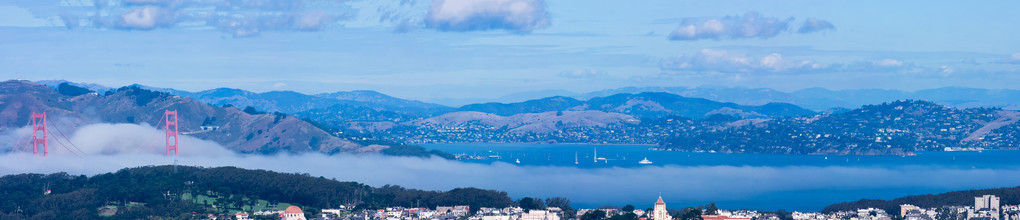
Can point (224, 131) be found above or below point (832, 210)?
above

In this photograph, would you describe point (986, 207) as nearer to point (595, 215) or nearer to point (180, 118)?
point (595, 215)

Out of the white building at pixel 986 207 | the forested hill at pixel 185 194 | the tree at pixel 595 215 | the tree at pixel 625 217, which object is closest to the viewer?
the tree at pixel 625 217

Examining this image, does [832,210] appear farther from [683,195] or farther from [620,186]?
[620,186]

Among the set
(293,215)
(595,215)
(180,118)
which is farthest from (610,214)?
(180,118)

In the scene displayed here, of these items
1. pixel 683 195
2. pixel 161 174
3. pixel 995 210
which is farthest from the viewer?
pixel 683 195

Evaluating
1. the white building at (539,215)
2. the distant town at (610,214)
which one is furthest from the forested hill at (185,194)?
the white building at (539,215)

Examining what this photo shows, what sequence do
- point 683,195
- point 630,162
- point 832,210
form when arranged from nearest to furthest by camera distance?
point 832,210 → point 683,195 → point 630,162

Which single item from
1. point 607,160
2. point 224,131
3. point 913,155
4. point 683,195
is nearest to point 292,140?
point 224,131

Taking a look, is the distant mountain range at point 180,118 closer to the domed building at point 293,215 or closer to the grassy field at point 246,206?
the grassy field at point 246,206

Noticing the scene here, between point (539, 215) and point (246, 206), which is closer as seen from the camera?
point (539, 215)
